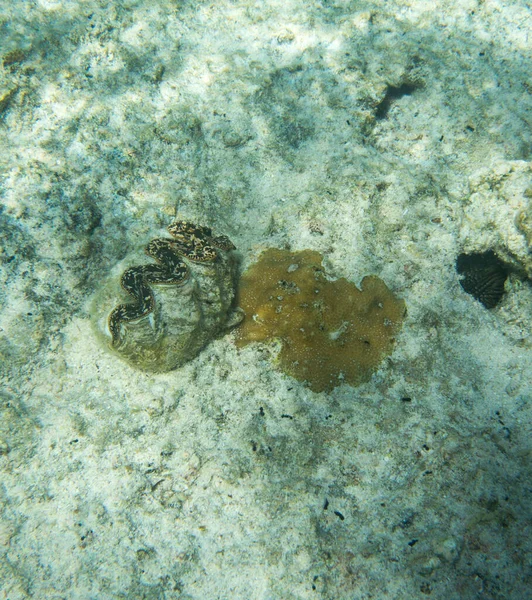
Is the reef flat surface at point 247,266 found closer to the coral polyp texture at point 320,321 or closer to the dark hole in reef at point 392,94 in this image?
the dark hole in reef at point 392,94

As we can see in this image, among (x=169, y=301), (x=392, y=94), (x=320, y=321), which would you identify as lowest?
(x=169, y=301)

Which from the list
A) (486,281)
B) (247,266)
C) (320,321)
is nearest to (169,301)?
(247,266)

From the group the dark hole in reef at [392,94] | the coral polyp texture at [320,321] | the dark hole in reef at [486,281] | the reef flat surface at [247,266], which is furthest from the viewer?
the dark hole in reef at [392,94]

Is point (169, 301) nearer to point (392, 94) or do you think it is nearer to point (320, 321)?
point (320, 321)

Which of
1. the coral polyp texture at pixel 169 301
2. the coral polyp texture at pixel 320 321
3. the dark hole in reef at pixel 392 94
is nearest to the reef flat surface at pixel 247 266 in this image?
the dark hole in reef at pixel 392 94

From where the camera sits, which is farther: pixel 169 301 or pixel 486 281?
pixel 486 281

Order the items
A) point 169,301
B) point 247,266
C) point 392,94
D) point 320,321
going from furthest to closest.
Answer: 1. point 392,94
2. point 247,266
3. point 320,321
4. point 169,301

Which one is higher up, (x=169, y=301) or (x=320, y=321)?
(x=320, y=321)

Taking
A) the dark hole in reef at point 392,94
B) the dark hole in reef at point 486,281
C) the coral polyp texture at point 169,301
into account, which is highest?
the dark hole in reef at point 392,94
